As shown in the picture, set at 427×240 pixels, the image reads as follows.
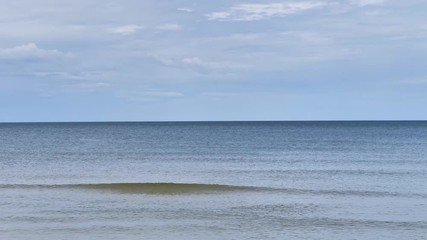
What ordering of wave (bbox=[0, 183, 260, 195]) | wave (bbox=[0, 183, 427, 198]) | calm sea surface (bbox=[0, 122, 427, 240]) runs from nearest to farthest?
calm sea surface (bbox=[0, 122, 427, 240]) < wave (bbox=[0, 183, 427, 198]) < wave (bbox=[0, 183, 260, 195])

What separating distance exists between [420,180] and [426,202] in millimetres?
9480

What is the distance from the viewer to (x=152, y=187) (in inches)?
1521

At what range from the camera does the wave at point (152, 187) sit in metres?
36.9

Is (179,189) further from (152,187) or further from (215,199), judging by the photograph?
(215,199)

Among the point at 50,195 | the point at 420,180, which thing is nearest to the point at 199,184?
the point at 50,195

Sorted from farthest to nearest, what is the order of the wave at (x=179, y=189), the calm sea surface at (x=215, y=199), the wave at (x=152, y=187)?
the wave at (x=152, y=187) < the wave at (x=179, y=189) < the calm sea surface at (x=215, y=199)

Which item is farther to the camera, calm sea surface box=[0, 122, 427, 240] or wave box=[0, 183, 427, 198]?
wave box=[0, 183, 427, 198]

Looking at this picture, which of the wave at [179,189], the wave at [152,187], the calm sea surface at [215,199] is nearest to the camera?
the calm sea surface at [215,199]

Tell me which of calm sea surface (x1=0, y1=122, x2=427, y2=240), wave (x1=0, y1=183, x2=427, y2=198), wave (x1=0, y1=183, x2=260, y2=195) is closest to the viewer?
calm sea surface (x1=0, y1=122, x2=427, y2=240)

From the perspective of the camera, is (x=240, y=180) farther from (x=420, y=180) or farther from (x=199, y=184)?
(x=420, y=180)

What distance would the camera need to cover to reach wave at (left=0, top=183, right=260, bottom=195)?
Answer: 36938 millimetres

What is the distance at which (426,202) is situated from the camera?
31.3 meters

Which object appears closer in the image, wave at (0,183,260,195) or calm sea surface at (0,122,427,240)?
calm sea surface at (0,122,427,240)

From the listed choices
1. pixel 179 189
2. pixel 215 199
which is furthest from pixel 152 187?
pixel 215 199
